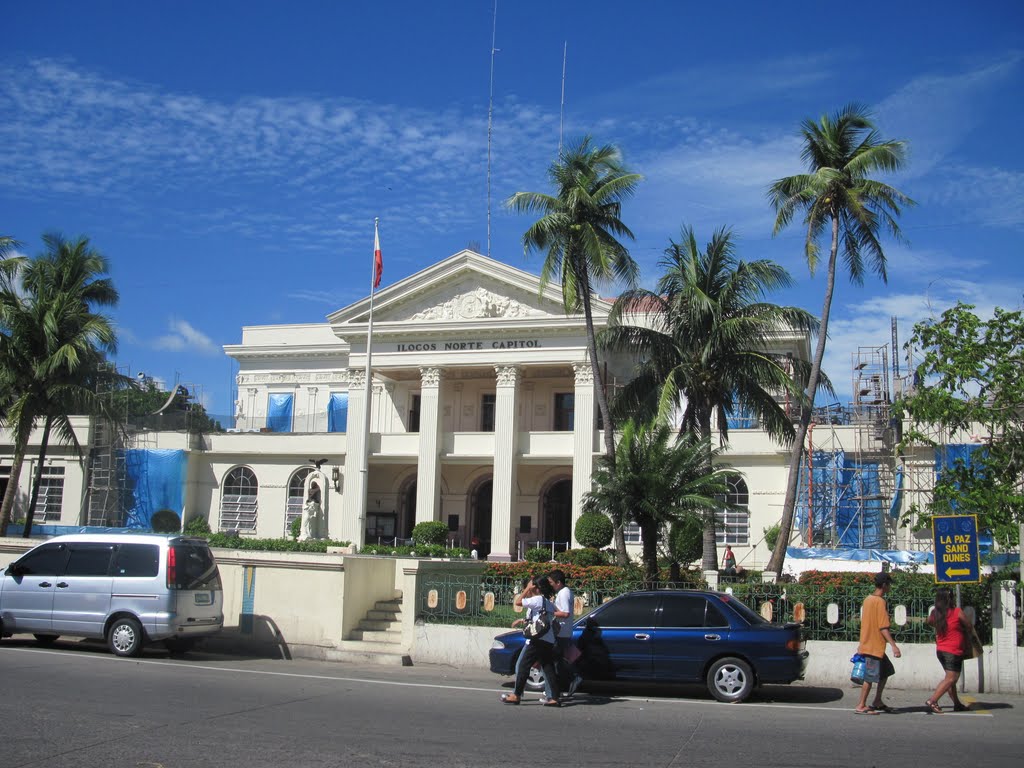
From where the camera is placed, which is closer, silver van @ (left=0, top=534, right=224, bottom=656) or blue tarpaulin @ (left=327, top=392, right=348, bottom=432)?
silver van @ (left=0, top=534, right=224, bottom=656)

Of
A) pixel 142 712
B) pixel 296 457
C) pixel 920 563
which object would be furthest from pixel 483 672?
pixel 296 457

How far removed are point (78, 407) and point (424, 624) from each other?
791 inches

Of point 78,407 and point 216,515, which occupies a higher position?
point 78,407

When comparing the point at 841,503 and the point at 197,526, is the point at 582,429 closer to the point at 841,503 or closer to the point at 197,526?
the point at 841,503

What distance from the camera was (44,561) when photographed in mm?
15680

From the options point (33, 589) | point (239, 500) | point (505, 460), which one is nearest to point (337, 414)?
point (239, 500)

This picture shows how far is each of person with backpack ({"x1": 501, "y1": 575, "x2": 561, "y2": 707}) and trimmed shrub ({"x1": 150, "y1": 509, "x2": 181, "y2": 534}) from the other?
3082 cm

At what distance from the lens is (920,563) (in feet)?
81.3

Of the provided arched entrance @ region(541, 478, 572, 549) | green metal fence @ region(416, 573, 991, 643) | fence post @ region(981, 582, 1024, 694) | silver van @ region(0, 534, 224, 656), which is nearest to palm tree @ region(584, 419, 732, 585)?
green metal fence @ region(416, 573, 991, 643)

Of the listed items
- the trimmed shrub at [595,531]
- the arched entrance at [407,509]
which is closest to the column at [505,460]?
the trimmed shrub at [595,531]

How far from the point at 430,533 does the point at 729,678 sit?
2261cm

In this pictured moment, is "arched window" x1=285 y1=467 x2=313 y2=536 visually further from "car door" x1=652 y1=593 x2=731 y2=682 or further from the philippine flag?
"car door" x1=652 y1=593 x2=731 y2=682

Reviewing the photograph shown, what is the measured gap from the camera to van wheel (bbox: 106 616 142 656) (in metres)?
14.8

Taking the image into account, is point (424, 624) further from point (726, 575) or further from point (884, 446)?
point (884, 446)
